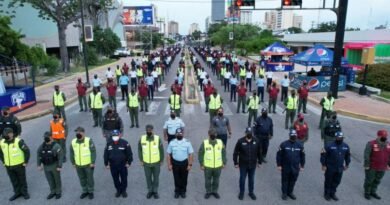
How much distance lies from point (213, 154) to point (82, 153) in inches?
104

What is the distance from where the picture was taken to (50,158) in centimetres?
690

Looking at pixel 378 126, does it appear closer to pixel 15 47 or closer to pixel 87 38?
pixel 87 38

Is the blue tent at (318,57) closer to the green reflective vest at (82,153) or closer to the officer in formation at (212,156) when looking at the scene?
the officer in formation at (212,156)

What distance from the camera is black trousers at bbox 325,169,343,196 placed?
7051 millimetres

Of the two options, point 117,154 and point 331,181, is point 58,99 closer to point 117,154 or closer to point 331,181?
point 117,154

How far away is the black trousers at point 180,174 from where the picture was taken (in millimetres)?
7012

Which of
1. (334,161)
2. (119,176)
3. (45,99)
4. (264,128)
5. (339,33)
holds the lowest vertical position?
(45,99)

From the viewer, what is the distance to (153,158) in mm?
7043

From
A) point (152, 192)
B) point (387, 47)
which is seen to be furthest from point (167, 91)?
point (387, 47)

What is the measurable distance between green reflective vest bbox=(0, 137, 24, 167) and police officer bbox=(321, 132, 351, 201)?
629 cm

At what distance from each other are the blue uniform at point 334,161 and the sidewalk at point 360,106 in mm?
8274

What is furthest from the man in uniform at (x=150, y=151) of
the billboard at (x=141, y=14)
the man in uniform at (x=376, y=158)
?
the billboard at (x=141, y=14)

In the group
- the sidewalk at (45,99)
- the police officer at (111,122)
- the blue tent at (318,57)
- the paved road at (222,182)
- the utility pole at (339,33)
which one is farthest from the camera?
the blue tent at (318,57)

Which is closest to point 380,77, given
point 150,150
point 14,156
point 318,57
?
point 318,57
